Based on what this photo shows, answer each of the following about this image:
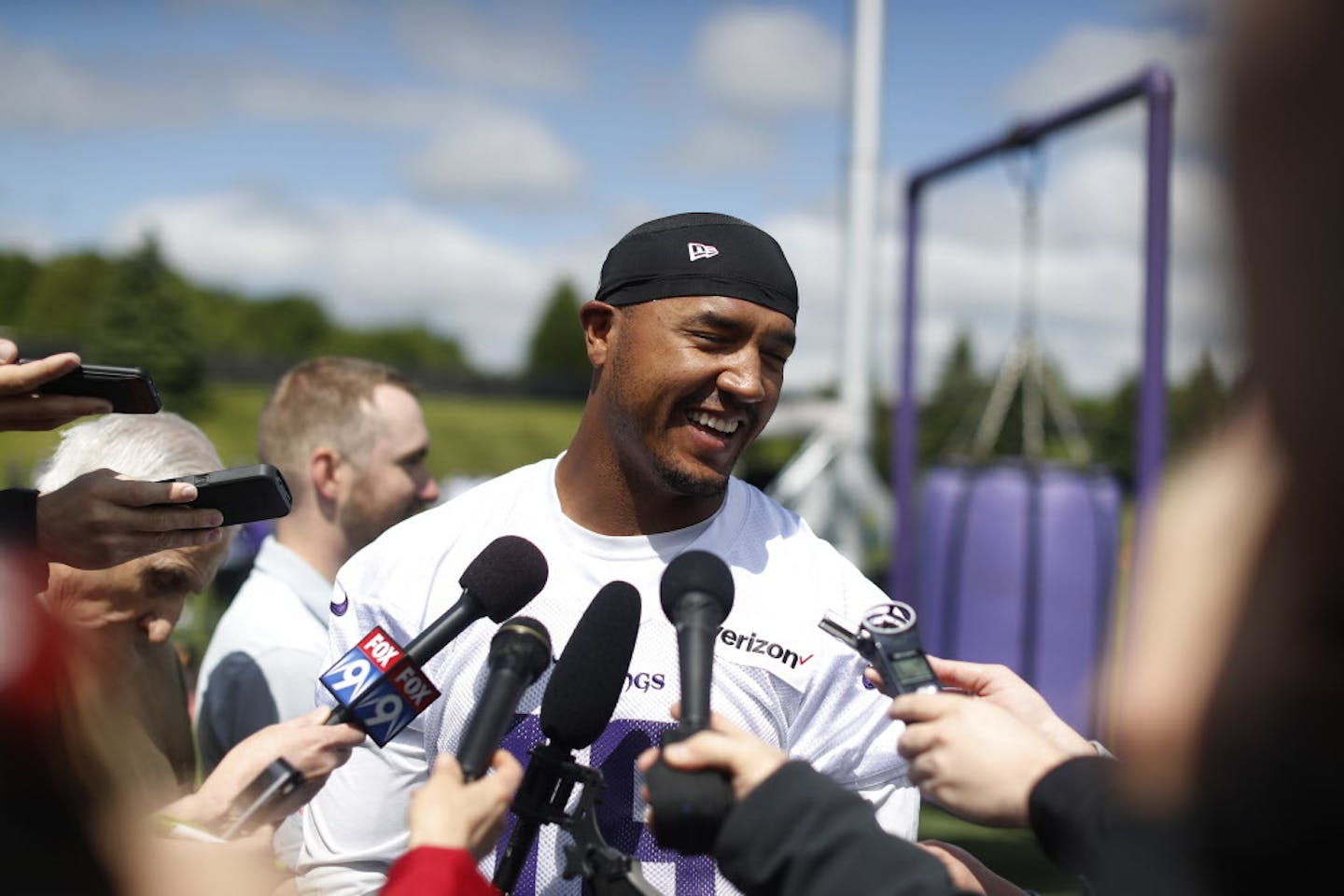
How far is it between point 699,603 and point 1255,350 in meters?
1.00

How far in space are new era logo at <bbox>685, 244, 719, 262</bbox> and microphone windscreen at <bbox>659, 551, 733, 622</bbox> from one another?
85 cm

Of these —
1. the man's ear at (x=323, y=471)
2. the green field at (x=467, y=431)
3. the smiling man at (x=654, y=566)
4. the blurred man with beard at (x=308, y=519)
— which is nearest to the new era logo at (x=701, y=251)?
the smiling man at (x=654, y=566)

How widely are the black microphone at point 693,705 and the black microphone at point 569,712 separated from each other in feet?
0.47

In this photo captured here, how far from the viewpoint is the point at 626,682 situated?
2502 mm

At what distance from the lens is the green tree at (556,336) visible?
111 m

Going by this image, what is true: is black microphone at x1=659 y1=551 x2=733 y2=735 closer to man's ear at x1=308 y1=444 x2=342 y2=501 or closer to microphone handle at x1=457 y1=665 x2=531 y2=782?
microphone handle at x1=457 y1=665 x2=531 y2=782

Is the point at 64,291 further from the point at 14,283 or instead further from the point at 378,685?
the point at 378,685

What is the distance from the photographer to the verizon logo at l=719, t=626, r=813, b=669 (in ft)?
8.20

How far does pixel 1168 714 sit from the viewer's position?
1.08 metres

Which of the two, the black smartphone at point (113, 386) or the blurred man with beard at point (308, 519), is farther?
the blurred man with beard at point (308, 519)

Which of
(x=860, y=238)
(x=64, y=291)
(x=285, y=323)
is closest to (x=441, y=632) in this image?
(x=860, y=238)

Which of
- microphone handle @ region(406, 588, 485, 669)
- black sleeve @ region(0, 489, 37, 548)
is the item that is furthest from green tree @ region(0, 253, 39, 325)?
microphone handle @ region(406, 588, 485, 669)

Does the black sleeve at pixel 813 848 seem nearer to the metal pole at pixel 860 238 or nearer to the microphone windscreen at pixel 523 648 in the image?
the microphone windscreen at pixel 523 648

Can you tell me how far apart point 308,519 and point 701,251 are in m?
2.00
